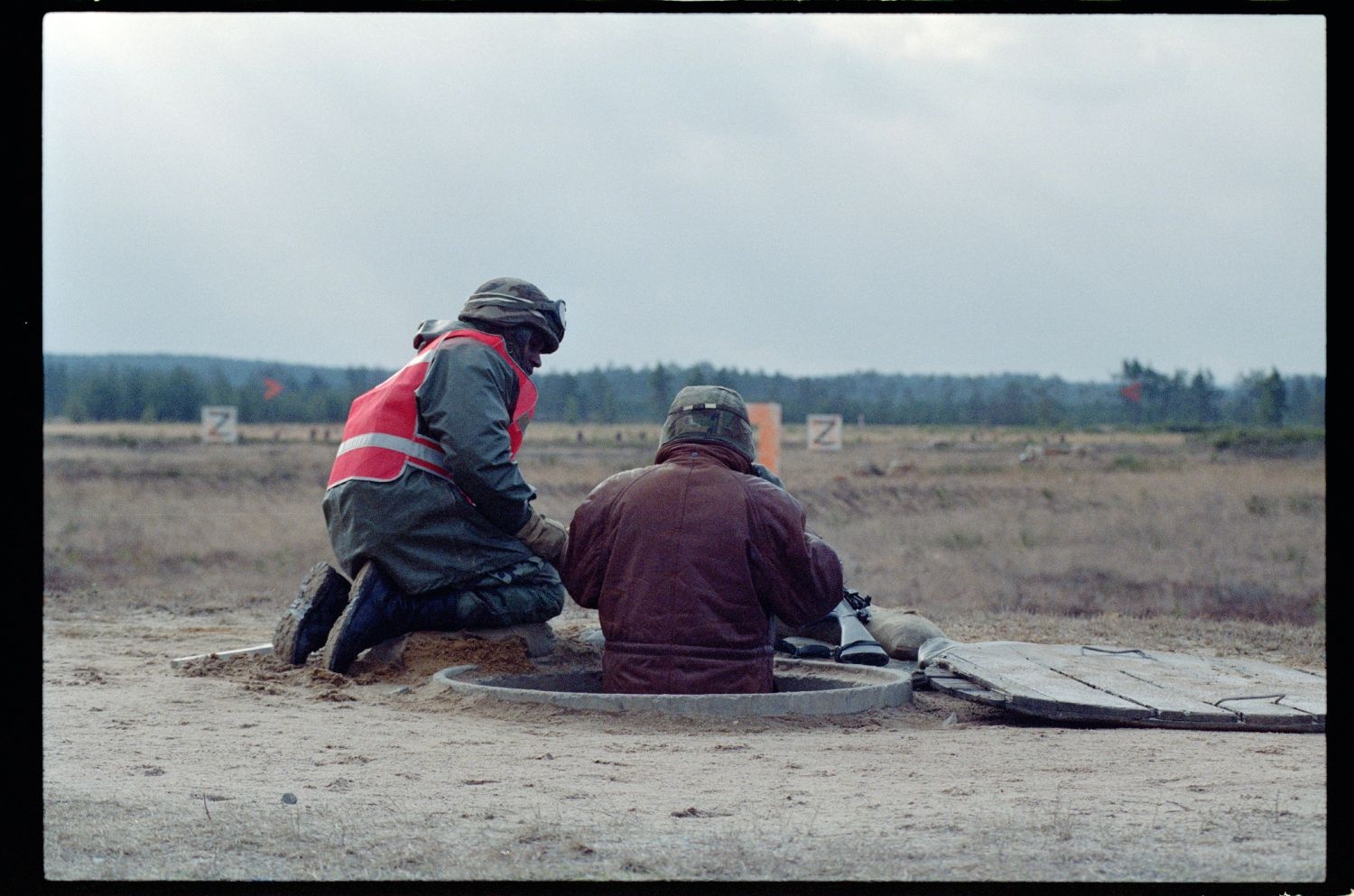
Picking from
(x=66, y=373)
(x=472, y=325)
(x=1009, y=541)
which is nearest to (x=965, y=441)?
(x=1009, y=541)

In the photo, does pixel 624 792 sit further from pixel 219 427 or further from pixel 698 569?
pixel 219 427

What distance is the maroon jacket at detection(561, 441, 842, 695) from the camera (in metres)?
6.37

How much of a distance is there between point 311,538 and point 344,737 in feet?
48.3

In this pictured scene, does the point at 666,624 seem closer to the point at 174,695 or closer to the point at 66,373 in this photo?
the point at 174,695

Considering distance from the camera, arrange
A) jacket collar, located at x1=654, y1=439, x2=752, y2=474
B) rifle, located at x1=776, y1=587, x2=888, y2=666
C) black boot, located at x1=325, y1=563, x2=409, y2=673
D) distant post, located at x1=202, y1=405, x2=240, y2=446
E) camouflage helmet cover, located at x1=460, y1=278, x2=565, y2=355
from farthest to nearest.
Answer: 1. distant post, located at x1=202, y1=405, x2=240, y2=446
2. rifle, located at x1=776, y1=587, x2=888, y2=666
3. camouflage helmet cover, located at x1=460, y1=278, x2=565, y2=355
4. black boot, located at x1=325, y1=563, x2=409, y2=673
5. jacket collar, located at x1=654, y1=439, x2=752, y2=474

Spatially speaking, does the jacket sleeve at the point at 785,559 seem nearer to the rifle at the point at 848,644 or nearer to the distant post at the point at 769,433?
the rifle at the point at 848,644

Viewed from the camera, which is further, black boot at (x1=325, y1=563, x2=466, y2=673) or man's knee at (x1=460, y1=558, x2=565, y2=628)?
man's knee at (x1=460, y1=558, x2=565, y2=628)

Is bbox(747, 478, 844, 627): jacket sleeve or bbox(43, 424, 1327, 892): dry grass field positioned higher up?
bbox(747, 478, 844, 627): jacket sleeve

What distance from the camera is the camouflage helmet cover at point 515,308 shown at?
24.5 feet

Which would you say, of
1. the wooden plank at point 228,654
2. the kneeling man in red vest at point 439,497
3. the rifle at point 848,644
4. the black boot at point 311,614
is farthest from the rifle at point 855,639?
the wooden plank at point 228,654

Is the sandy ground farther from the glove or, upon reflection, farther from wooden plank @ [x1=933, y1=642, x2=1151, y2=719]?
the glove

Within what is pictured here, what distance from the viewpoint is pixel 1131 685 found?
286 inches

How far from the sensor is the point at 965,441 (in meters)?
64.7

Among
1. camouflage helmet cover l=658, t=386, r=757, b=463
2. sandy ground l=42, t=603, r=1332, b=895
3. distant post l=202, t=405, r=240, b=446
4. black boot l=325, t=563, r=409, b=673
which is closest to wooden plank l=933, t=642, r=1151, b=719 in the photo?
sandy ground l=42, t=603, r=1332, b=895
